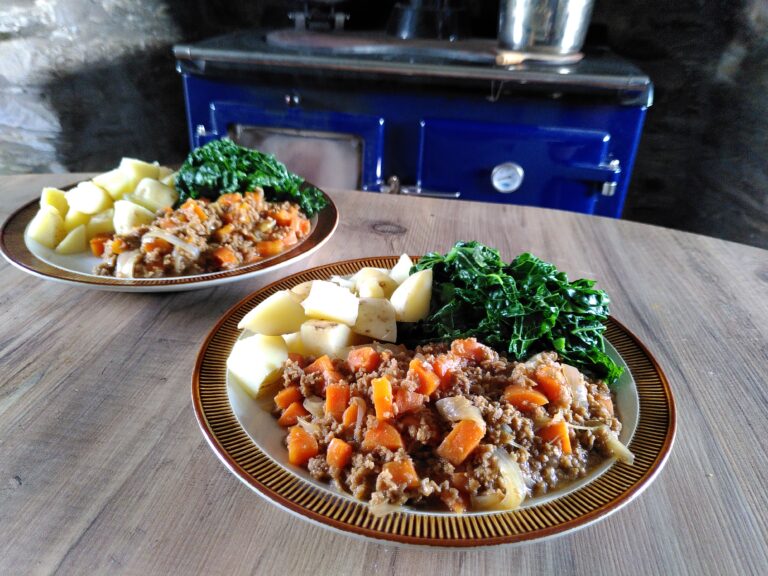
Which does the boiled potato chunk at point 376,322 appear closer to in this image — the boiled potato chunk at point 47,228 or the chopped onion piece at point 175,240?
the chopped onion piece at point 175,240

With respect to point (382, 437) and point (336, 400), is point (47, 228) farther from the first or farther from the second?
point (382, 437)

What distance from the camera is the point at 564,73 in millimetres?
3025

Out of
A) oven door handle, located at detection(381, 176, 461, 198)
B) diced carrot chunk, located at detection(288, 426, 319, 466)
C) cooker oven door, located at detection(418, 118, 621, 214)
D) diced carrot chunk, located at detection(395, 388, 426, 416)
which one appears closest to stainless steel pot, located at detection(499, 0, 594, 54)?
cooker oven door, located at detection(418, 118, 621, 214)

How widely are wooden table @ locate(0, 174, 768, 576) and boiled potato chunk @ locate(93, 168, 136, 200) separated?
452 mm

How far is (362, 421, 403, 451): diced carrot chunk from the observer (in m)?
1.01

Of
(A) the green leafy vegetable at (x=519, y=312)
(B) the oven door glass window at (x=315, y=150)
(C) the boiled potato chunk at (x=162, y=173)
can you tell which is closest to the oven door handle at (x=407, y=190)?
(B) the oven door glass window at (x=315, y=150)

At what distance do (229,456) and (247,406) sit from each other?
19 cm

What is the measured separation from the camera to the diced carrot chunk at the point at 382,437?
101 centimetres

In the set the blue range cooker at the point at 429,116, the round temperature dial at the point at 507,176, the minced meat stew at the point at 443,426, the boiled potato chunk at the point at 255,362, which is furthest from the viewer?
the round temperature dial at the point at 507,176

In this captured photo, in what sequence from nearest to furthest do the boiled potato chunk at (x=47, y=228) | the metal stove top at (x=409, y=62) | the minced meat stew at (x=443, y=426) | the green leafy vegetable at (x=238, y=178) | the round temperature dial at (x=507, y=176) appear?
the minced meat stew at (x=443, y=426), the boiled potato chunk at (x=47, y=228), the green leafy vegetable at (x=238, y=178), the metal stove top at (x=409, y=62), the round temperature dial at (x=507, y=176)

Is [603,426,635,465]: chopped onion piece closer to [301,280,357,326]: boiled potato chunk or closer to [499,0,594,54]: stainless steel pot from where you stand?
[301,280,357,326]: boiled potato chunk

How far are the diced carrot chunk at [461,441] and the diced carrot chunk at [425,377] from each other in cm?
10

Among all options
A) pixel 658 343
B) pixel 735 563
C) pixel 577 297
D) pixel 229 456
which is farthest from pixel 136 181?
pixel 735 563

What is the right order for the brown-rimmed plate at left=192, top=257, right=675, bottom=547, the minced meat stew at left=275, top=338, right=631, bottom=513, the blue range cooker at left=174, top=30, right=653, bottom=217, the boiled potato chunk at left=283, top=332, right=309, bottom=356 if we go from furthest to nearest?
1. the blue range cooker at left=174, top=30, right=653, bottom=217
2. the boiled potato chunk at left=283, top=332, right=309, bottom=356
3. the minced meat stew at left=275, top=338, right=631, bottom=513
4. the brown-rimmed plate at left=192, top=257, right=675, bottom=547
